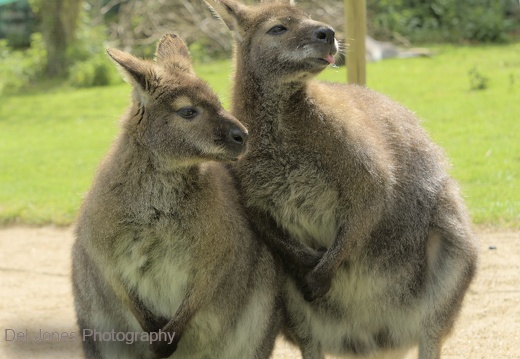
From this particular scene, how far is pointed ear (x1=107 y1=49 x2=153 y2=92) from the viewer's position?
474 cm

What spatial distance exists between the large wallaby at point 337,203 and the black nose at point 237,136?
1.81ft

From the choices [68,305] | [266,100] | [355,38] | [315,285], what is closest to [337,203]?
[315,285]

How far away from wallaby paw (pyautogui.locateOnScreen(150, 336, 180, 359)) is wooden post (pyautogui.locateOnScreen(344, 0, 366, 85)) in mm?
3501

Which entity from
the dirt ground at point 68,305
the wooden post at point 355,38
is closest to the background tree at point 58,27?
the dirt ground at point 68,305

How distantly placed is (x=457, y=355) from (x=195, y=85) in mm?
2606

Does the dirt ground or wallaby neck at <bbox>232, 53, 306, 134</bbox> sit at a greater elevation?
wallaby neck at <bbox>232, 53, 306, 134</bbox>

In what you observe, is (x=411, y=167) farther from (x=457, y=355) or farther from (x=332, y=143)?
(x=457, y=355)

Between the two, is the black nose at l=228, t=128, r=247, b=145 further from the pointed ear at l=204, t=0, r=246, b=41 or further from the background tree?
the background tree

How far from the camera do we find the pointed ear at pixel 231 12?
5672 mm

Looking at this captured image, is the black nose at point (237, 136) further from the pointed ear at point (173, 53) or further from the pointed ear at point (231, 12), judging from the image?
the pointed ear at point (231, 12)

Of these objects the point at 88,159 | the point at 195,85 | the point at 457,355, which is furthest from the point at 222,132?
the point at 88,159

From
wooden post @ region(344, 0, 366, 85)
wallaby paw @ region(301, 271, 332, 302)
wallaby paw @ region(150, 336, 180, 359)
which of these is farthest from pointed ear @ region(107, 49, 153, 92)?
wooden post @ region(344, 0, 366, 85)

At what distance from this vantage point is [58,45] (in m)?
20.6

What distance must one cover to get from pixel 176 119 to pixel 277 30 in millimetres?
1030
